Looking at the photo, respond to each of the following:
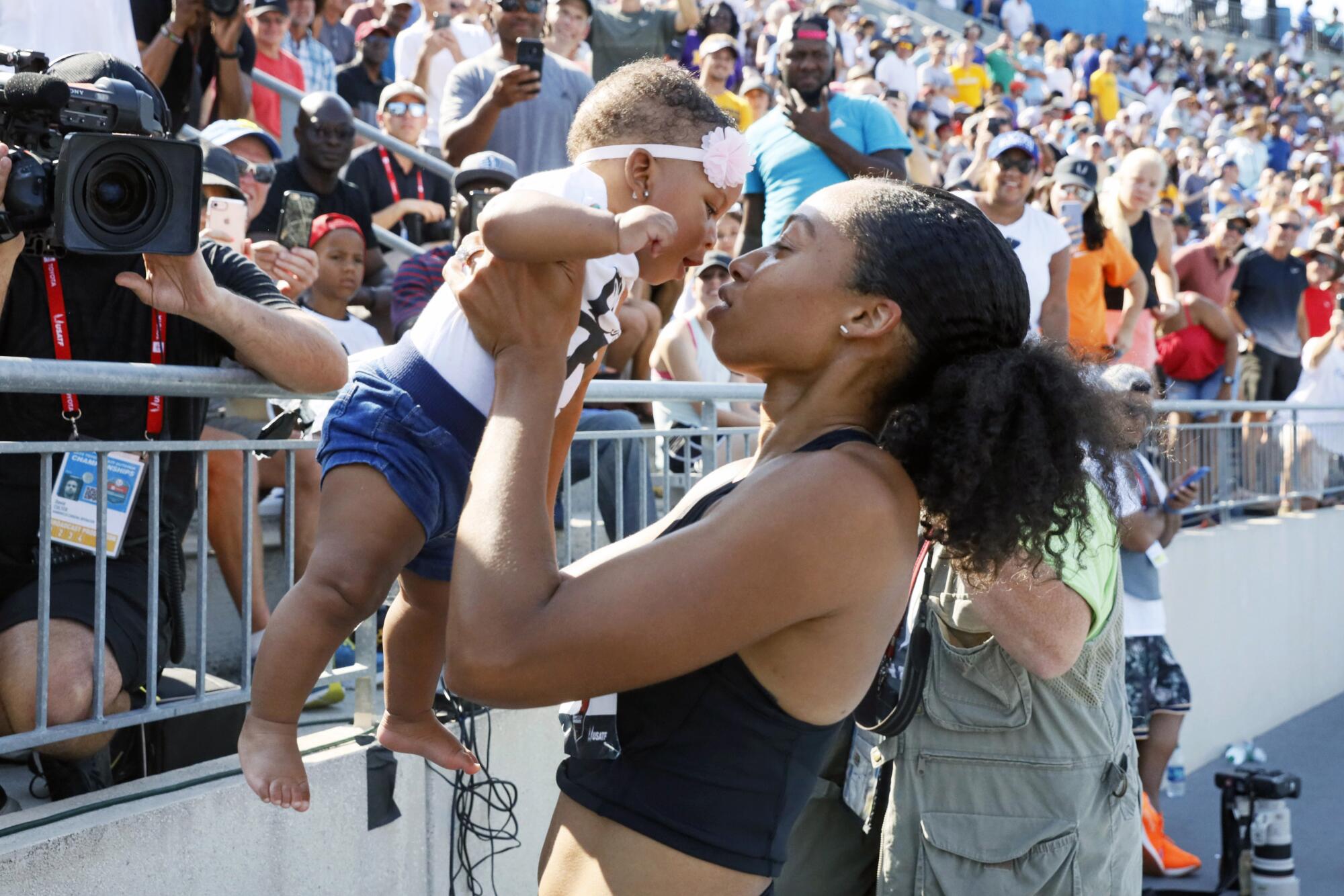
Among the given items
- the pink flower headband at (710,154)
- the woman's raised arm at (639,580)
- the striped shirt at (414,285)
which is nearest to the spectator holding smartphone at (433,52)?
the striped shirt at (414,285)

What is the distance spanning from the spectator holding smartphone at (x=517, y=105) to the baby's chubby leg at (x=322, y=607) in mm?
4728

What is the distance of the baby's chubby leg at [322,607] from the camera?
234 cm

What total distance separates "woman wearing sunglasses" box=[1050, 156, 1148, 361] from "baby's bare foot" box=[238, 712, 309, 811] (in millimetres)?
5952

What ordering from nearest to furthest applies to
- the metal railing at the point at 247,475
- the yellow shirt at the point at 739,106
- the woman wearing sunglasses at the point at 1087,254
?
the metal railing at the point at 247,475 < the woman wearing sunglasses at the point at 1087,254 < the yellow shirt at the point at 739,106

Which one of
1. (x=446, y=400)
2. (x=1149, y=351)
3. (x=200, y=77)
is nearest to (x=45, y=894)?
(x=446, y=400)

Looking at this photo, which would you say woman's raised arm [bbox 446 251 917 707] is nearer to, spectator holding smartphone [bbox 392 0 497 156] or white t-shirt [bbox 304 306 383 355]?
white t-shirt [bbox 304 306 383 355]

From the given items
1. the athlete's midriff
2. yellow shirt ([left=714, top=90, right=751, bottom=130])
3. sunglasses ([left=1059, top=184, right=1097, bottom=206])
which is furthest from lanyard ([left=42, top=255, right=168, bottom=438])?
yellow shirt ([left=714, top=90, right=751, bottom=130])

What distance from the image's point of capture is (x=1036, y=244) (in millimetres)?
6867

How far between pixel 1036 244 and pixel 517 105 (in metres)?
2.62

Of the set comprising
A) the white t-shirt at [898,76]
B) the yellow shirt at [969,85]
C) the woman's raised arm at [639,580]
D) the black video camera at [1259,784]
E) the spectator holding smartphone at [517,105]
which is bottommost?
the black video camera at [1259,784]

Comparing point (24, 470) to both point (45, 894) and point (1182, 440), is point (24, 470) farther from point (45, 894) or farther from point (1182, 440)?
point (1182, 440)

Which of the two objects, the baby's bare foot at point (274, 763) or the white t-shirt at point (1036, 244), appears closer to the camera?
the baby's bare foot at point (274, 763)

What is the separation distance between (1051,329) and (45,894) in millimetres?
5247

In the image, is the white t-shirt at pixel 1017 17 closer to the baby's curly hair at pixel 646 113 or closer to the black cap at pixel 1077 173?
the black cap at pixel 1077 173
